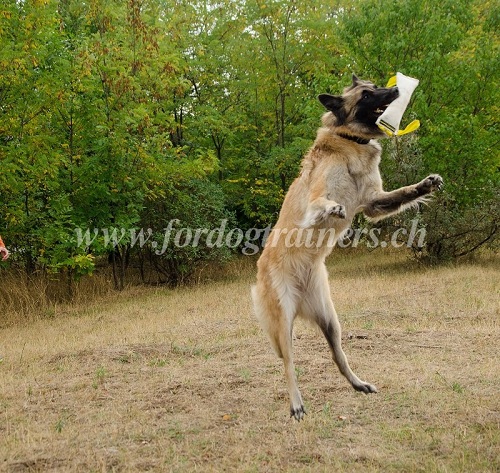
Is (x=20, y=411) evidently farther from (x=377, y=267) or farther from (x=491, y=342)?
(x=377, y=267)

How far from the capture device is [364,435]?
14.6 feet

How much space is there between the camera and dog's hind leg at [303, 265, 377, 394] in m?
5.38

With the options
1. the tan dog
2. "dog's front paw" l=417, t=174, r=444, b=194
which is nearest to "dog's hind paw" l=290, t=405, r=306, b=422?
the tan dog

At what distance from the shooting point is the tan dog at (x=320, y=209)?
5.18 m

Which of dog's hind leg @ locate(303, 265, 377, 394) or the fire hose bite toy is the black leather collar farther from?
dog's hind leg @ locate(303, 265, 377, 394)

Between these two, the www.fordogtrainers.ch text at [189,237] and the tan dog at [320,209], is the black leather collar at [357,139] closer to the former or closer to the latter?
the tan dog at [320,209]

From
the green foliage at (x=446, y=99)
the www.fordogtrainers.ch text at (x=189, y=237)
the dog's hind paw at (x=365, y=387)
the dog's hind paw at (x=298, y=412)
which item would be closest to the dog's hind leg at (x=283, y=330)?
the dog's hind paw at (x=298, y=412)

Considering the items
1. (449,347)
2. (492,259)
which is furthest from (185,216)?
(449,347)

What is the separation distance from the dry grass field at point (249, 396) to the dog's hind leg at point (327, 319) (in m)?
0.11

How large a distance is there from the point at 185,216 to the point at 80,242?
3.59 meters

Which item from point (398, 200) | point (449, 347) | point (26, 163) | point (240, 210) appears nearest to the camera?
point (398, 200)

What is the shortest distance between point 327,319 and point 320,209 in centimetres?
106

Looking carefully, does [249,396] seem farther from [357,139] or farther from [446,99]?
[446,99]

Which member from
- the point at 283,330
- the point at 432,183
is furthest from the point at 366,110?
the point at 283,330
